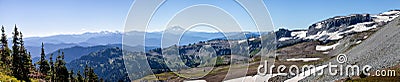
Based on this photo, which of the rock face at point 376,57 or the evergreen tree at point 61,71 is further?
the evergreen tree at point 61,71

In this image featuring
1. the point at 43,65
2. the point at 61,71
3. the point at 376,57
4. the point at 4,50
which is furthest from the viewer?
the point at 43,65

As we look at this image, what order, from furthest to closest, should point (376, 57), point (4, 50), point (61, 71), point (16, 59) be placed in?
point (4, 50), point (61, 71), point (16, 59), point (376, 57)

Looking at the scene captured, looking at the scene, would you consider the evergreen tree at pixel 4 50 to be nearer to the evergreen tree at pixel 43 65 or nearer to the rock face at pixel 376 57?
the evergreen tree at pixel 43 65

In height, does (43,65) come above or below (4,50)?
below

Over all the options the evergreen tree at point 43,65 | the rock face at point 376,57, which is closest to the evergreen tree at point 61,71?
the evergreen tree at point 43,65

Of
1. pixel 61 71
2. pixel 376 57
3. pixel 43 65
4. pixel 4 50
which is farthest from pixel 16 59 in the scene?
pixel 376 57

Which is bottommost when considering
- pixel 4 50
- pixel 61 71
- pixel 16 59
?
pixel 61 71

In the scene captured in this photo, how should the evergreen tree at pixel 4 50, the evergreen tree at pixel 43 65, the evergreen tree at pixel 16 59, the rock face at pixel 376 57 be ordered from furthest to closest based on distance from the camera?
the evergreen tree at pixel 43 65
the evergreen tree at pixel 4 50
the evergreen tree at pixel 16 59
the rock face at pixel 376 57

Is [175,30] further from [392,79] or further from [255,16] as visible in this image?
[392,79]

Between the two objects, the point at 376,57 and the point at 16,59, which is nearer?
the point at 376,57

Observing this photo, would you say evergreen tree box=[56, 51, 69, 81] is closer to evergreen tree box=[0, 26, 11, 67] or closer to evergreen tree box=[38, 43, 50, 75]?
evergreen tree box=[38, 43, 50, 75]

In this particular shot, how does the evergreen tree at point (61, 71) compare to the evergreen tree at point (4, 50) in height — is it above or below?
below

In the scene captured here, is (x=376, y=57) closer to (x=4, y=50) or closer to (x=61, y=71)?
(x=61, y=71)
